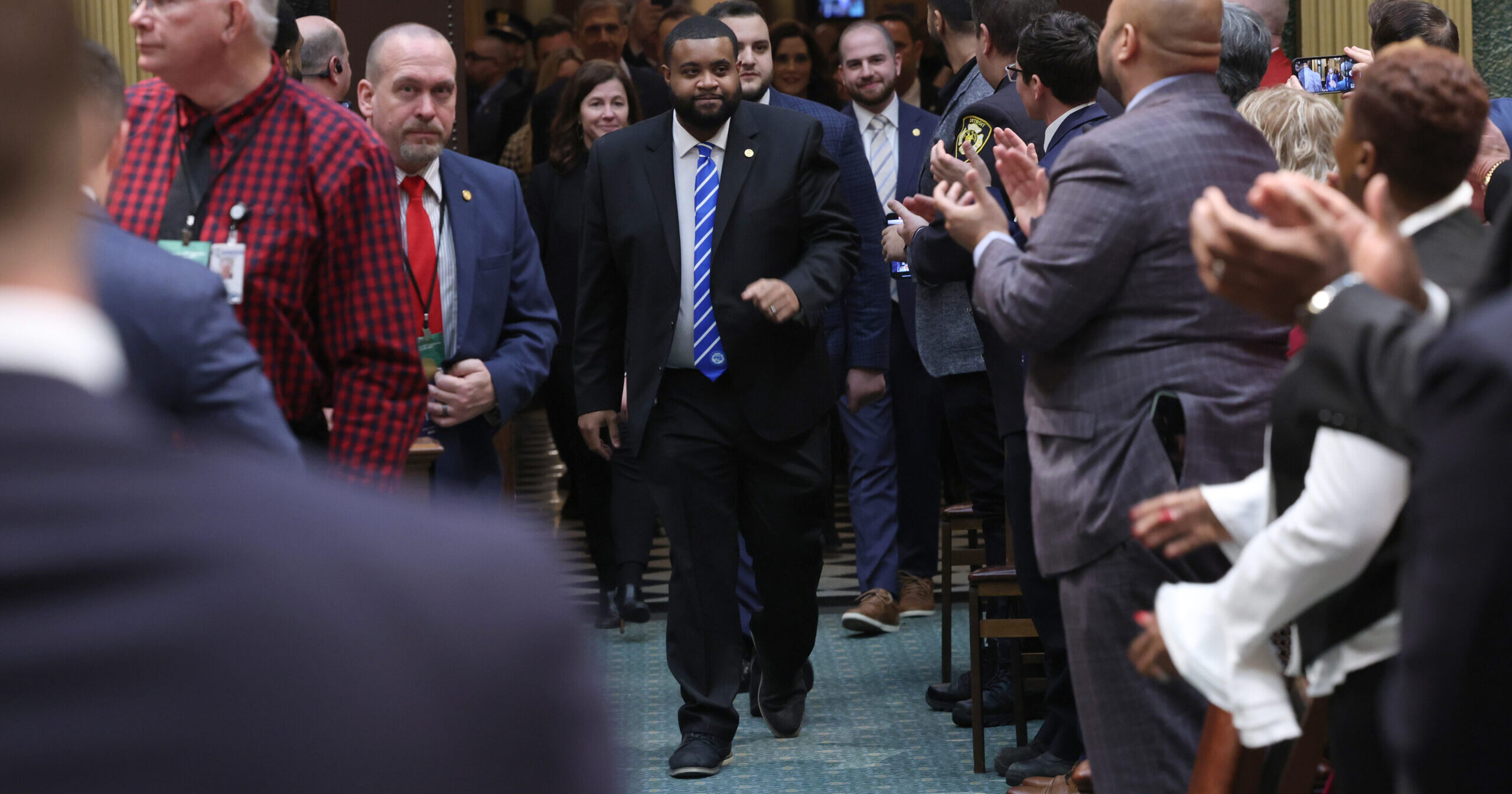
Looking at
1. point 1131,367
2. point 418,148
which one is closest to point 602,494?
point 418,148

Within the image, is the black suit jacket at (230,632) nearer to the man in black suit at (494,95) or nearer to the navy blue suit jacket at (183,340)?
the navy blue suit jacket at (183,340)

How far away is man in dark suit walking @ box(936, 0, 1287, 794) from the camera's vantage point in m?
2.48

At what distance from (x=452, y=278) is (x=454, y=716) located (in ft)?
10.1

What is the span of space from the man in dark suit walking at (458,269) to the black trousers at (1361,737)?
A: 203cm

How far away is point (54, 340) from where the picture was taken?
0.50 metres

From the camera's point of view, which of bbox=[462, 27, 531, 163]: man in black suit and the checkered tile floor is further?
bbox=[462, 27, 531, 163]: man in black suit

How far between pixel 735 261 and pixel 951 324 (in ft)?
2.60

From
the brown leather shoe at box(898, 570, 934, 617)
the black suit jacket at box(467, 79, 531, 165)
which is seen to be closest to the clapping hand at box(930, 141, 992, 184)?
the brown leather shoe at box(898, 570, 934, 617)

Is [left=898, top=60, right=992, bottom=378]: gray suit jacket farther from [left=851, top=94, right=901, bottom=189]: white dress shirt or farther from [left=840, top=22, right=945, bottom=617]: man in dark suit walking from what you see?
[left=851, top=94, right=901, bottom=189]: white dress shirt

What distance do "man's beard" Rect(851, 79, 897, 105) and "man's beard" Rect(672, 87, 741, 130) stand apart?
159 centimetres

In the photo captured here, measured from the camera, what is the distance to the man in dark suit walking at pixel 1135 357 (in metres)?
2.48

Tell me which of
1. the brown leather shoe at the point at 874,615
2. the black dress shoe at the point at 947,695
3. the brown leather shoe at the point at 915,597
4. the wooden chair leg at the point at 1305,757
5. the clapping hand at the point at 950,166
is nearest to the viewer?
the wooden chair leg at the point at 1305,757

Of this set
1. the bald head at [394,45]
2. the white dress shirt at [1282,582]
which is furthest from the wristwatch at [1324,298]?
the bald head at [394,45]

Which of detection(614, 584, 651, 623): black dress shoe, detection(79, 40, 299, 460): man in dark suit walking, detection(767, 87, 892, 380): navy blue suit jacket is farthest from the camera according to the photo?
detection(614, 584, 651, 623): black dress shoe
